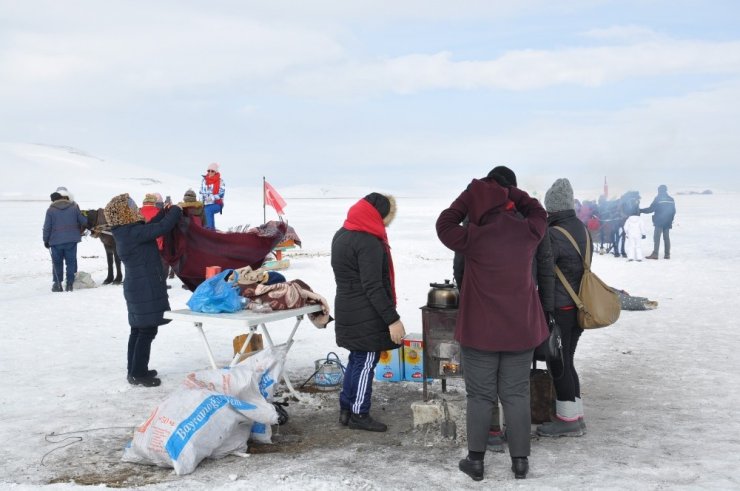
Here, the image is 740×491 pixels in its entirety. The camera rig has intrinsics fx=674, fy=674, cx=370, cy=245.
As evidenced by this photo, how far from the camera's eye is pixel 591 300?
4445mm

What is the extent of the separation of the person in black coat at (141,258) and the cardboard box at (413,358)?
2.16m

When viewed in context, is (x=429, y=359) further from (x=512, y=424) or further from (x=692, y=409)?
(x=692, y=409)

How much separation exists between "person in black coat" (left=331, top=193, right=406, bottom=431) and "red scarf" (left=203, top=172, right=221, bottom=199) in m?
8.68

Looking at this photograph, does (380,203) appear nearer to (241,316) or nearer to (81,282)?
(241,316)

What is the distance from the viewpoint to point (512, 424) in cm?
388

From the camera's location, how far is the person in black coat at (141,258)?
5746 millimetres

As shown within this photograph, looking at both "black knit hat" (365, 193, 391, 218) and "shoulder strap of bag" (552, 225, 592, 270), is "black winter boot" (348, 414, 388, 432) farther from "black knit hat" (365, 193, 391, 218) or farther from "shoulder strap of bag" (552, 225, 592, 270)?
"shoulder strap of bag" (552, 225, 592, 270)

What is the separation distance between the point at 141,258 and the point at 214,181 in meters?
7.34

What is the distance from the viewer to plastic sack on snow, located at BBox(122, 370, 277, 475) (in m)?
3.99

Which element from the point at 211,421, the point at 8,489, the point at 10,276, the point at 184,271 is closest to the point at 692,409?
the point at 211,421

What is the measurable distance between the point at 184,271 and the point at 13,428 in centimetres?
181

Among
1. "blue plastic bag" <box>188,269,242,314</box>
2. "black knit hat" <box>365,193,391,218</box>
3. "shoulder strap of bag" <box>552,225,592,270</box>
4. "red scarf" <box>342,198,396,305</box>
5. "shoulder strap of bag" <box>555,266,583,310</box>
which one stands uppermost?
"black knit hat" <box>365,193,391,218</box>

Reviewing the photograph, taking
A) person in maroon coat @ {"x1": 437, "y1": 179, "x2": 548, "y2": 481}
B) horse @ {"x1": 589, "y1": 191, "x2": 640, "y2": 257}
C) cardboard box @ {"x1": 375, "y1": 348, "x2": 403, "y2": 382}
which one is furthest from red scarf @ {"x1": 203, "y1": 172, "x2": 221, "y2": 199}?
horse @ {"x1": 589, "y1": 191, "x2": 640, "y2": 257}

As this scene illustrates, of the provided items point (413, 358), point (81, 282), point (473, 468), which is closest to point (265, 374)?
point (473, 468)
